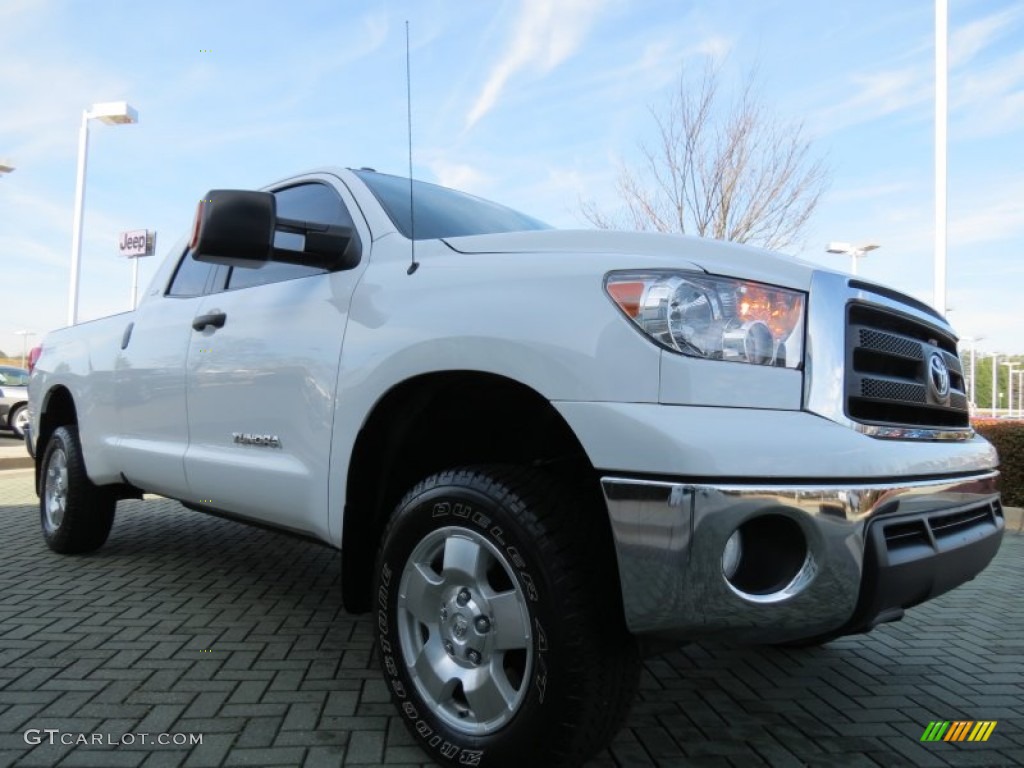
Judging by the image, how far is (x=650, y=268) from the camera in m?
1.93

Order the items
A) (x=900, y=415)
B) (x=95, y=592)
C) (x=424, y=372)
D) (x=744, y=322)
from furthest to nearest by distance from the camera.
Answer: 1. (x=95, y=592)
2. (x=424, y=372)
3. (x=900, y=415)
4. (x=744, y=322)

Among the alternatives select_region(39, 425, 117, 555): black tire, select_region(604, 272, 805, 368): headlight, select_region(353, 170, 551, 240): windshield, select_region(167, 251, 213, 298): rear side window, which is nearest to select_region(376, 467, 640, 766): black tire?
select_region(604, 272, 805, 368): headlight

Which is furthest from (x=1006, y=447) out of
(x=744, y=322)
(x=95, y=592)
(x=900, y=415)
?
(x=95, y=592)

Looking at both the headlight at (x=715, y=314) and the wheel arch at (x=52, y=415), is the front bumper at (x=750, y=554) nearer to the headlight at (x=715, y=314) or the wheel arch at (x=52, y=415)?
the headlight at (x=715, y=314)

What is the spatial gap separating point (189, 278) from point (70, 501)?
163 cm

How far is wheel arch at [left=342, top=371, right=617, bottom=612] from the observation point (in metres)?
2.28

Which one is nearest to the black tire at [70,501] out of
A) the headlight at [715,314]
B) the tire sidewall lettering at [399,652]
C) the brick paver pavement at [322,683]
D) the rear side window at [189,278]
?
the brick paver pavement at [322,683]

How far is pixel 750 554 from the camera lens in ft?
5.85

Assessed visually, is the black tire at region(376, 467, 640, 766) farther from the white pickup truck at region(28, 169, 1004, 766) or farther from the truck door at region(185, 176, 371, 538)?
the truck door at region(185, 176, 371, 538)

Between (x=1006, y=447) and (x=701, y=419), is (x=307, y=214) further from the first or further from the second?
(x=1006, y=447)

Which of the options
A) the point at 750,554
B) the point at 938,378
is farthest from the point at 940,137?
the point at 750,554

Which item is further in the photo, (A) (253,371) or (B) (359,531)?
(A) (253,371)

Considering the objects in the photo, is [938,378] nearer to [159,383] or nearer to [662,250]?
[662,250]

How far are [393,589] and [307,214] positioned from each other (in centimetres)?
176
